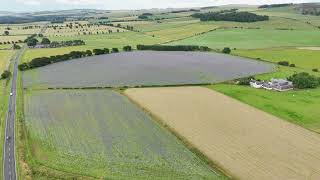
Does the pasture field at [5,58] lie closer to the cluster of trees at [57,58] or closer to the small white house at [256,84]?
the cluster of trees at [57,58]

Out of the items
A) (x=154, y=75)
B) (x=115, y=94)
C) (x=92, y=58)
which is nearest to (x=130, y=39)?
(x=92, y=58)

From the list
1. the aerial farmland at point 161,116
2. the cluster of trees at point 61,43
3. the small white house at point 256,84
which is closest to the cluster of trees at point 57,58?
the aerial farmland at point 161,116

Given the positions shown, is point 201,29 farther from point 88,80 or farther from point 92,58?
point 88,80

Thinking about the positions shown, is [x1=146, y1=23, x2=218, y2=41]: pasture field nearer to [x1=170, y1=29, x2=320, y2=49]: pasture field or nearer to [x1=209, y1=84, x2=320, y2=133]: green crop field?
[x1=170, y1=29, x2=320, y2=49]: pasture field

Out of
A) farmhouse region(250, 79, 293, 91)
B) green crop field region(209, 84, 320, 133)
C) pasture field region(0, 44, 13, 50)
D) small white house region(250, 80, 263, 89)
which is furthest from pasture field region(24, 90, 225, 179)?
pasture field region(0, 44, 13, 50)

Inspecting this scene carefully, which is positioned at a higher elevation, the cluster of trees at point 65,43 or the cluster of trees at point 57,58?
the cluster of trees at point 57,58

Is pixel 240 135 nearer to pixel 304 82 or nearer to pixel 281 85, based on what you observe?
pixel 281 85
